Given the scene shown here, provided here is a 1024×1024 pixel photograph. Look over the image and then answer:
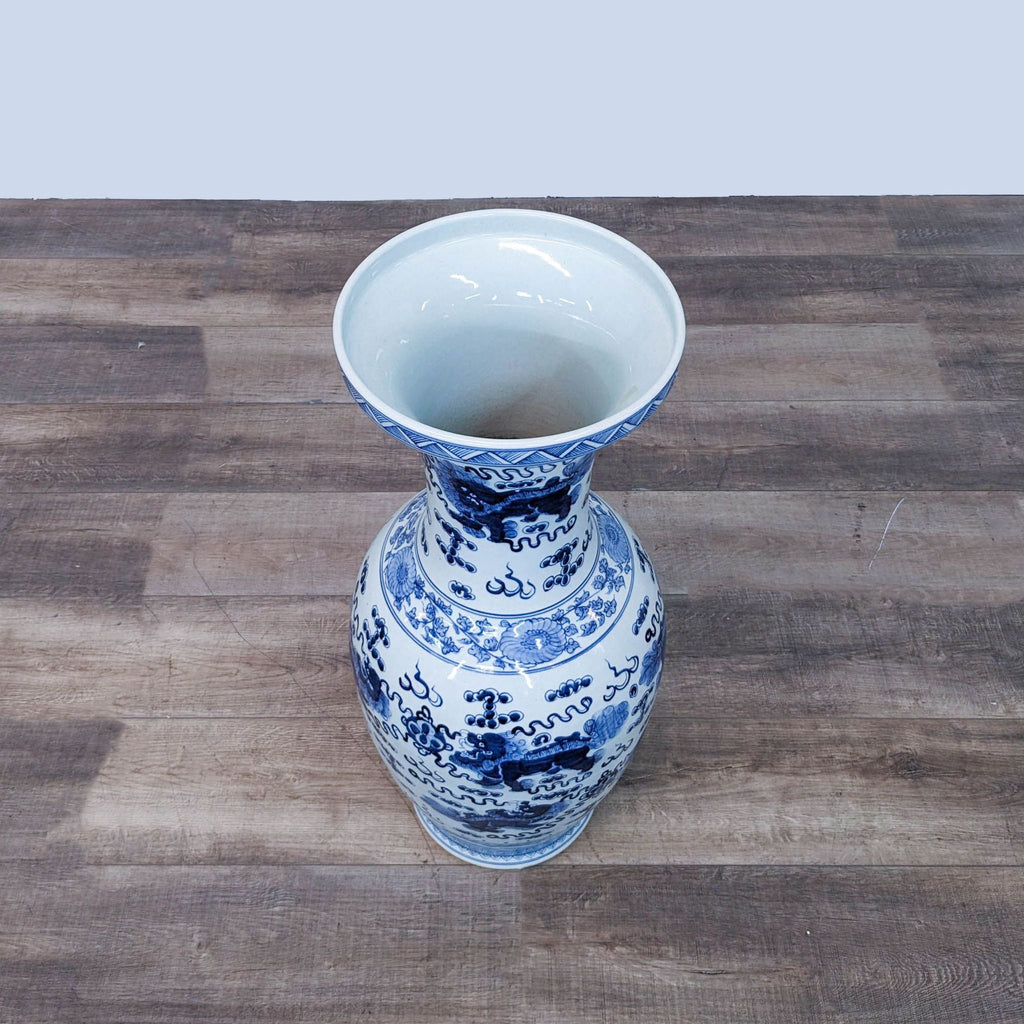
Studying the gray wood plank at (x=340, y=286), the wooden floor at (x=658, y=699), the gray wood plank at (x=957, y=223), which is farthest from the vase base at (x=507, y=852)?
the gray wood plank at (x=957, y=223)

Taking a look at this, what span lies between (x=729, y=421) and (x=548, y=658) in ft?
2.71

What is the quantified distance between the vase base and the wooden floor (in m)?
0.01

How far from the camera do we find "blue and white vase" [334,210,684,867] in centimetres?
100

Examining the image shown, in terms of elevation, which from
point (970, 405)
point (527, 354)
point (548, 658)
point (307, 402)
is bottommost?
point (307, 402)

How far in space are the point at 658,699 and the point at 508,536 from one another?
53cm

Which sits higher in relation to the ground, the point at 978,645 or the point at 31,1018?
the point at 978,645

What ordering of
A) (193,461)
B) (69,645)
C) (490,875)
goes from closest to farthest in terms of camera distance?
(490,875) → (69,645) → (193,461)

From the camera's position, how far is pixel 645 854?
1331 millimetres

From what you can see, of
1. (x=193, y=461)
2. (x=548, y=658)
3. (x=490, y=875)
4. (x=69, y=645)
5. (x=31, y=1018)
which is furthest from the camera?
(x=193, y=461)

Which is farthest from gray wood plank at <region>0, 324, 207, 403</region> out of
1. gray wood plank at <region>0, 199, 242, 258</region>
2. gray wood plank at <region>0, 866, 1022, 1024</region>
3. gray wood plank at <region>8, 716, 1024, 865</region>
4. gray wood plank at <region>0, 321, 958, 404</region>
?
gray wood plank at <region>0, 866, 1022, 1024</region>

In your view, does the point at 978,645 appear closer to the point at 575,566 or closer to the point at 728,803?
the point at 728,803

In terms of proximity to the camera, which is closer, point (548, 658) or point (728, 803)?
point (548, 658)

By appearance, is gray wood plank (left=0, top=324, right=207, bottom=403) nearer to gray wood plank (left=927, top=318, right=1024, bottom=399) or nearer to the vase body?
the vase body

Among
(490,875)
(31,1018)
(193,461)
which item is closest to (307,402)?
(193,461)
